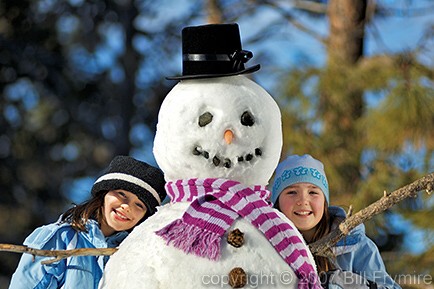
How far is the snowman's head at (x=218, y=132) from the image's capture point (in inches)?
77.0

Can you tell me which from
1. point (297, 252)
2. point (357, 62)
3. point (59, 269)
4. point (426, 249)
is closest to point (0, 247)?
point (59, 269)

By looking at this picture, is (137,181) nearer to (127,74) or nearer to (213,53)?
(213,53)

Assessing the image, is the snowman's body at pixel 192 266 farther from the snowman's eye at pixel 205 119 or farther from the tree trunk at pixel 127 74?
the tree trunk at pixel 127 74

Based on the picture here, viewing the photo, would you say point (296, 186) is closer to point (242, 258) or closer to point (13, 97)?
point (242, 258)

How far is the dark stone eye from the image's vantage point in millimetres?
1977

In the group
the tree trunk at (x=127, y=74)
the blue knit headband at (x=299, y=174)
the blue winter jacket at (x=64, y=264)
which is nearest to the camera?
the blue winter jacket at (x=64, y=264)

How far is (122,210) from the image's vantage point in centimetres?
259

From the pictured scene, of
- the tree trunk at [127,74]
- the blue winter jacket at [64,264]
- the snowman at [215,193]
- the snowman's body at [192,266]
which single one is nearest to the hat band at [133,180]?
the blue winter jacket at [64,264]

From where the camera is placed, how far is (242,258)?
73.7 inches

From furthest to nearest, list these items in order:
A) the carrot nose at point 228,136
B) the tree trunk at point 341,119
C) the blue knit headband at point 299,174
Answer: the tree trunk at point 341,119 → the blue knit headband at point 299,174 → the carrot nose at point 228,136

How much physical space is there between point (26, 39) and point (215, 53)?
7261 millimetres

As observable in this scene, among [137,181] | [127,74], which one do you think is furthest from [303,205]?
[127,74]

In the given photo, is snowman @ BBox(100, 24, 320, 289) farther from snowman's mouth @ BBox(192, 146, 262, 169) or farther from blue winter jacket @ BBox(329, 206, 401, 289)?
blue winter jacket @ BBox(329, 206, 401, 289)

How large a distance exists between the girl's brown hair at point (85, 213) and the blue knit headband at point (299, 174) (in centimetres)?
58
